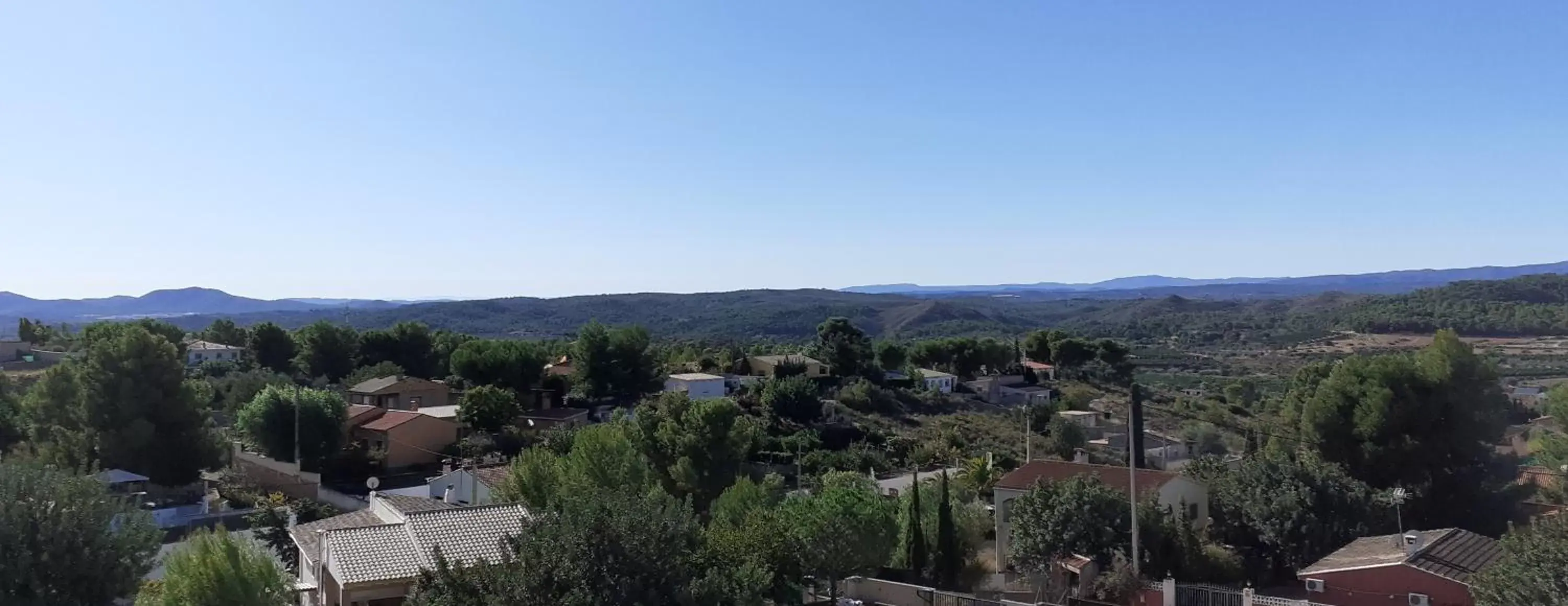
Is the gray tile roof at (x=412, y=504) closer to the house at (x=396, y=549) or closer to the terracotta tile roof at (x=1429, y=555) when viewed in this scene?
the house at (x=396, y=549)

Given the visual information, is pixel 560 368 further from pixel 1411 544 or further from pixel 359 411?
pixel 1411 544

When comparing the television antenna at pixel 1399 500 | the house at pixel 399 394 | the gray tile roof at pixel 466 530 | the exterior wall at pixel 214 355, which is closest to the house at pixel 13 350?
the exterior wall at pixel 214 355

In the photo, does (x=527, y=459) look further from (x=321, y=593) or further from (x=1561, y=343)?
(x=1561, y=343)

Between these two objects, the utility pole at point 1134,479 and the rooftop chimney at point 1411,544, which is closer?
the rooftop chimney at point 1411,544

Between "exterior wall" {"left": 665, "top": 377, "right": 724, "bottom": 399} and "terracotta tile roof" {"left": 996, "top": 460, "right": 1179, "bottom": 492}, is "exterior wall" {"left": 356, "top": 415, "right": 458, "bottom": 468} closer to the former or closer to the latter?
"exterior wall" {"left": 665, "top": 377, "right": 724, "bottom": 399}

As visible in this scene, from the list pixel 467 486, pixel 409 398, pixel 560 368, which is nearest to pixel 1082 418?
pixel 560 368

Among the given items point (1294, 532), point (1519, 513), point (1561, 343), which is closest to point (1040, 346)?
point (1561, 343)

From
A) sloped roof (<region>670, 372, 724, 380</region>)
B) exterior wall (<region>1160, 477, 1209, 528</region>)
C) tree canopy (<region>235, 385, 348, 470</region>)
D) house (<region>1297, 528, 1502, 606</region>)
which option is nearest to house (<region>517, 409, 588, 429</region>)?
sloped roof (<region>670, 372, 724, 380</region>)
